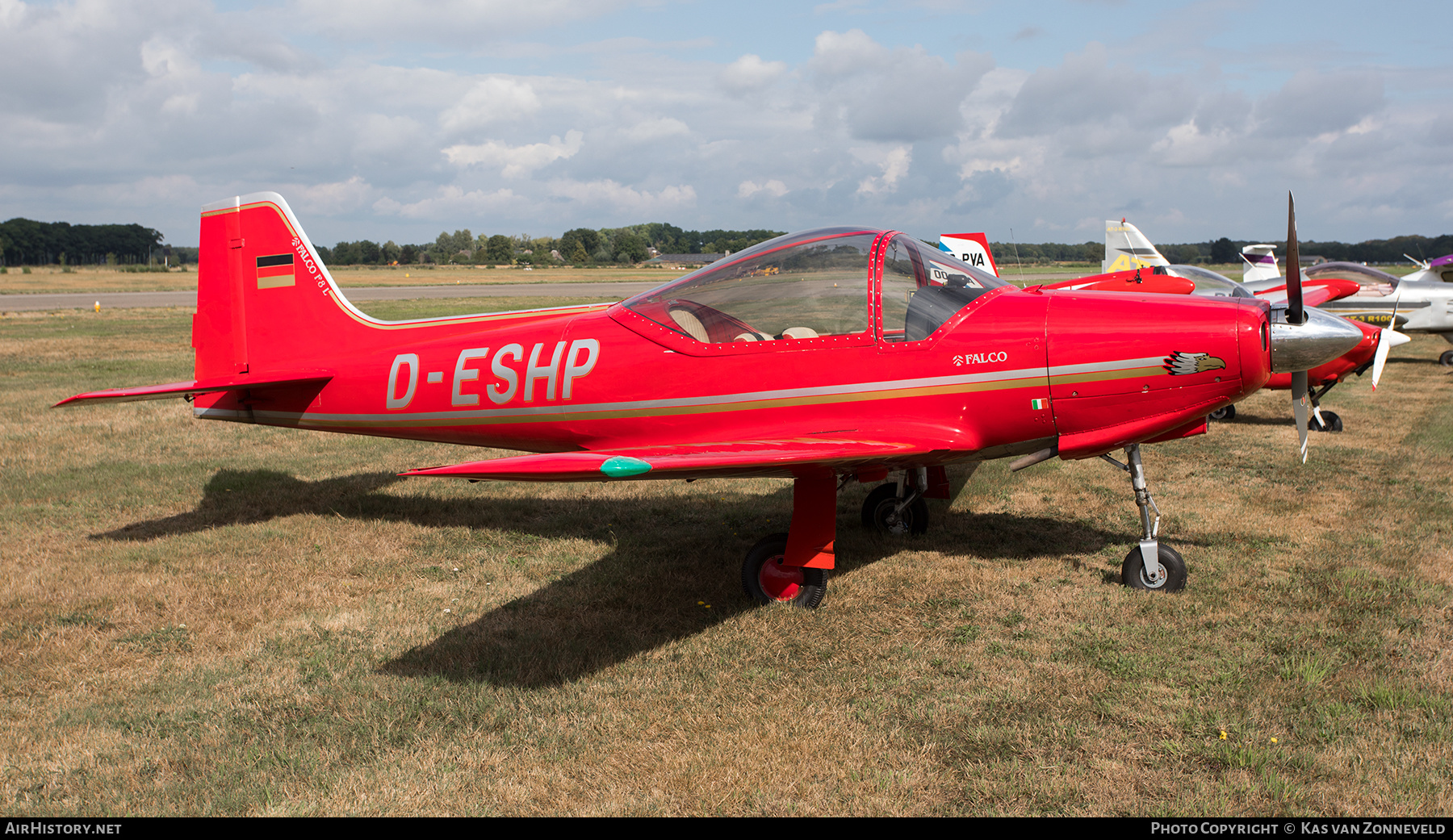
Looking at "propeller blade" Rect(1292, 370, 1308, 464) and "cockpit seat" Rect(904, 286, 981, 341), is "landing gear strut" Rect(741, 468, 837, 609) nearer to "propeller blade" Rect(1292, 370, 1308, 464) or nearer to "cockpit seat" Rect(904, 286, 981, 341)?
"cockpit seat" Rect(904, 286, 981, 341)

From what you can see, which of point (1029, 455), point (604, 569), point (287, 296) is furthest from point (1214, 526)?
point (287, 296)

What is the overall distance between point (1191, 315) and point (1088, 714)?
7.89 ft

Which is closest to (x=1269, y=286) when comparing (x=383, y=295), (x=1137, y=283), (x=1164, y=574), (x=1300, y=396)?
(x=1137, y=283)

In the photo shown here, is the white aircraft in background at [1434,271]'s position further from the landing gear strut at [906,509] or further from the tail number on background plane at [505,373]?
the tail number on background plane at [505,373]

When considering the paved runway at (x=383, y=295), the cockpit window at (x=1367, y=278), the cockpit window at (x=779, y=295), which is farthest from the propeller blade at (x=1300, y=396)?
the paved runway at (x=383, y=295)

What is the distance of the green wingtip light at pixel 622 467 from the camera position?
13.2ft

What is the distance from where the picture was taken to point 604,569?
626cm

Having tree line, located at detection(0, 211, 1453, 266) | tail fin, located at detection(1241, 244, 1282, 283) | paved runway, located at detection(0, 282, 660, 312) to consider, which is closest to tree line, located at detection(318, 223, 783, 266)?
tree line, located at detection(0, 211, 1453, 266)

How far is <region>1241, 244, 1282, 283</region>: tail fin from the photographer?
20672 mm

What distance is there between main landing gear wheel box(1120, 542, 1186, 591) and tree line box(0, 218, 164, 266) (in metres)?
129

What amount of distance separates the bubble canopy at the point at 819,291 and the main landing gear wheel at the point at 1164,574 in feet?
6.59

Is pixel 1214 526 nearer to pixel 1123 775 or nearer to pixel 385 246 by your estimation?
pixel 1123 775

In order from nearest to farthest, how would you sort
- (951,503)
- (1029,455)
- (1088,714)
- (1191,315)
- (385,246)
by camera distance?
(1088,714), (1191,315), (1029,455), (951,503), (385,246)
